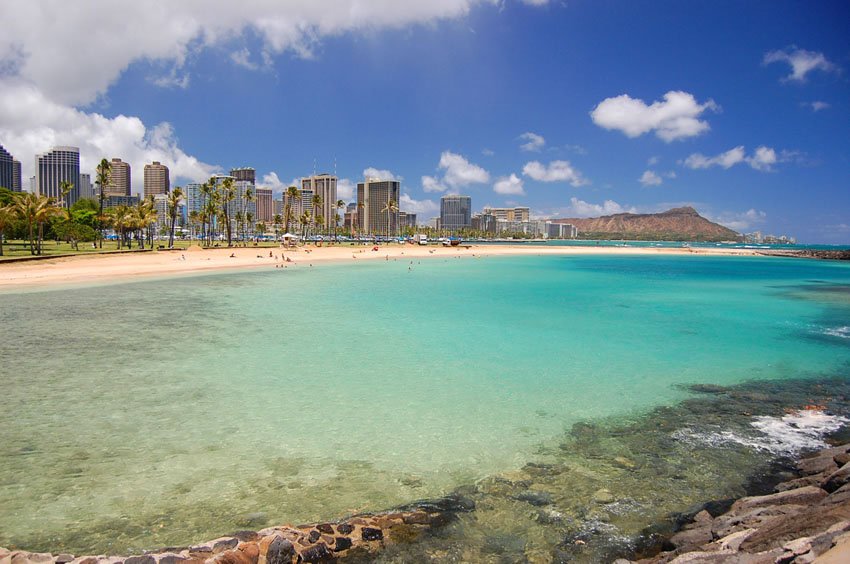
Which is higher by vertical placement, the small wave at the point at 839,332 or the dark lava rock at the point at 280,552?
the dark lava rock at the point at 280,552

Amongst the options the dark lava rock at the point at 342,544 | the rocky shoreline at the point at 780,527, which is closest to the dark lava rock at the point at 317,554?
the dark lava rock at the point at 342,544

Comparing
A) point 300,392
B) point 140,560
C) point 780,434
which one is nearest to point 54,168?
point 300,392

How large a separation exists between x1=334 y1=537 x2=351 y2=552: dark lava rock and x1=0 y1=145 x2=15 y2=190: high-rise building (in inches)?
7674

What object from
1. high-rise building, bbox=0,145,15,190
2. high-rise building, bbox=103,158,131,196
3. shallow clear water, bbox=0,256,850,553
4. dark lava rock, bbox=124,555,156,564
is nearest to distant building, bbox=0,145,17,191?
high-rise building, bbox=0,145,15,190

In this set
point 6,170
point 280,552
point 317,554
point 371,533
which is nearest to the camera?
point 280,552

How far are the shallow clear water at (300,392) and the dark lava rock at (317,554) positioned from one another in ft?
2.64

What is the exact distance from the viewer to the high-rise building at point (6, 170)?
151m

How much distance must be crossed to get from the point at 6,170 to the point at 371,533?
203m

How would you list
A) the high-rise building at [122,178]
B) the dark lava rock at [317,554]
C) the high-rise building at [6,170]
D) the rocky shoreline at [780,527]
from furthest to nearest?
the high-rise building at [122,178]
the high-rise building at [6,170]
the dark lava rock at [317,554]
the rocky shoreline at [780,527]

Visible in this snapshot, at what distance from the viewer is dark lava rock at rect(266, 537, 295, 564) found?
14.8ft

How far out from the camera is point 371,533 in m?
5.11

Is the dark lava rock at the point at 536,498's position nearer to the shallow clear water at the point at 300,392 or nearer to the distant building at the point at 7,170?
the shallow clear water at the point at 300,392

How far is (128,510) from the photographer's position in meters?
5.57

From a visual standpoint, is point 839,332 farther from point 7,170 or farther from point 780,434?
point 7,170
